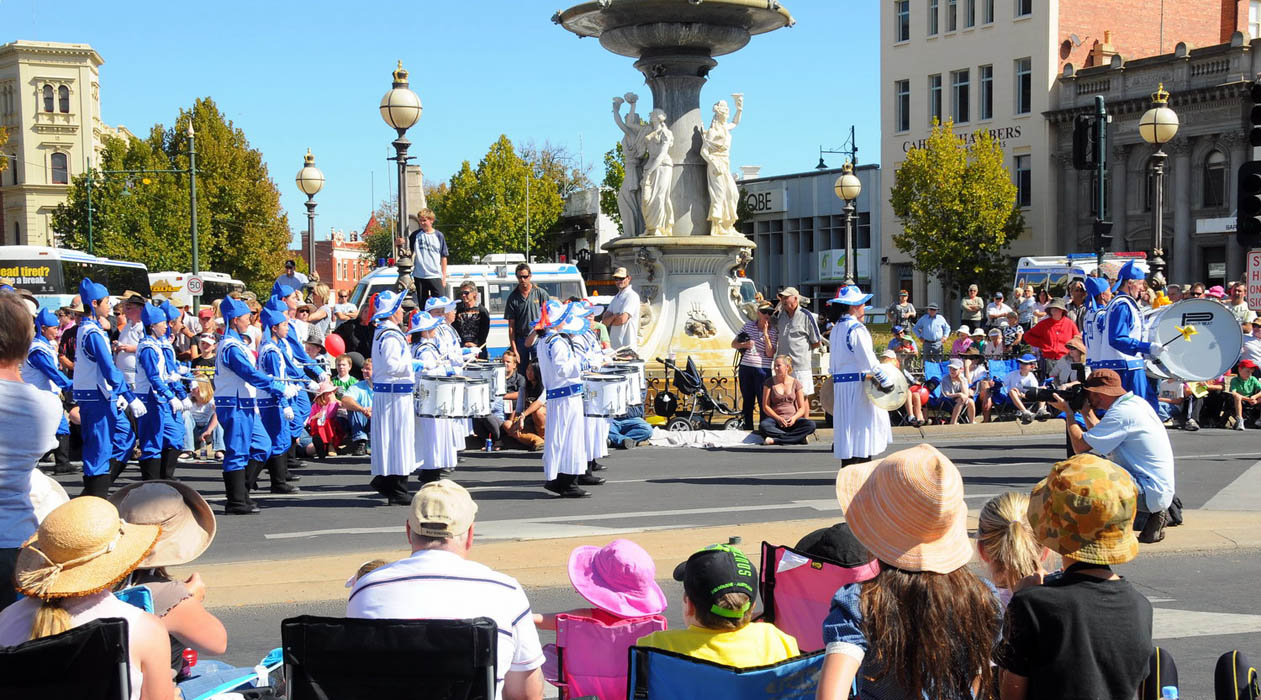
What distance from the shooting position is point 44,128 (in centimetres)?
8856

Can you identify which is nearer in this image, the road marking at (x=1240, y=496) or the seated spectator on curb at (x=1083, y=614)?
the seated spectator on curb at (x=1083, y=614)

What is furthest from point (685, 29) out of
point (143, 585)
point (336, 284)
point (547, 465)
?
Result: point (336, 284)

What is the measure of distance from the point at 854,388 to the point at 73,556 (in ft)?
30.1

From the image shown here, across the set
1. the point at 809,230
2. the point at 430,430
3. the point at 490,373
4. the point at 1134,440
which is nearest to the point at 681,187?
the point at 490,373

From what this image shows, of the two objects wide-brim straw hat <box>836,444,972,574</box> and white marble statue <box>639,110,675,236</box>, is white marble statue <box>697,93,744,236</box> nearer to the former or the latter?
white marble statue <box>639,110,675,236</box>

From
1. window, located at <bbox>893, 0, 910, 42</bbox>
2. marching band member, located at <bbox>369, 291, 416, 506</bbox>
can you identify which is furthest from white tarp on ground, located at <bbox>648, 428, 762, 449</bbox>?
window, located at <bbox>893, 0, 910, 42</bbox>

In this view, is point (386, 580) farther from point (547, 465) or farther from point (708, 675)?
point (547, 465)

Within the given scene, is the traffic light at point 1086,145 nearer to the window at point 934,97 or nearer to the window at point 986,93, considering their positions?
the window at point 986,93

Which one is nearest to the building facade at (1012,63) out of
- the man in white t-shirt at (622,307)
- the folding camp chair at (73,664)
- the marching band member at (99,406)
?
the man in white t-shirt at (622,307)

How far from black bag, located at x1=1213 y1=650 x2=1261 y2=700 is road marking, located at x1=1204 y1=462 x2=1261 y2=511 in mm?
7576

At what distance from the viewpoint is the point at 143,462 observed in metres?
12.6

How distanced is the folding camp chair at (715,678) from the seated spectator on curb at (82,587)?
1.53 m

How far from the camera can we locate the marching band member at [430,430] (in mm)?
12242

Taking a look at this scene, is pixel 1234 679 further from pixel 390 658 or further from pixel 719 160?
pixel 719 160
